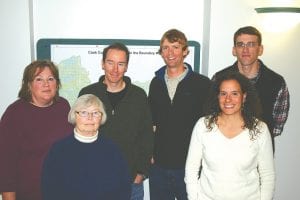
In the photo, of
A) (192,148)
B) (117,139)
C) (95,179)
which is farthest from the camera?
(117,139)

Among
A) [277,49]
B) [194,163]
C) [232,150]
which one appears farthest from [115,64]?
[277,49]

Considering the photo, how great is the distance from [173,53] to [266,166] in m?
0.99

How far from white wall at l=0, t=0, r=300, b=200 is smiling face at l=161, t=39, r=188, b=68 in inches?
26.2

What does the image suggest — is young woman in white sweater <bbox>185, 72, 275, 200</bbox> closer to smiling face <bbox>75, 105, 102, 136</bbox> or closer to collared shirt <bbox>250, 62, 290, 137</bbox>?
collared shirt <bbox>250, 62, 290, 137</bbox>

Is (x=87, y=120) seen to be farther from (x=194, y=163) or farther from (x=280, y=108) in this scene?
(x=280, y=108)

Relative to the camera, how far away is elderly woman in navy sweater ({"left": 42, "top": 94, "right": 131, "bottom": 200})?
1.72 metres

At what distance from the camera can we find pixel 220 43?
9.10 feet

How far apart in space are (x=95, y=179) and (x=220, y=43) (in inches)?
67.3

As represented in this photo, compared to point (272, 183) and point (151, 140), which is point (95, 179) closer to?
point (151, 140)

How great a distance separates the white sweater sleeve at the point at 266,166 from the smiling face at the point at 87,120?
3.24ft

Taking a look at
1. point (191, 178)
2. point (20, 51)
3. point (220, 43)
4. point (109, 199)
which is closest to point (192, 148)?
point (191, 178)

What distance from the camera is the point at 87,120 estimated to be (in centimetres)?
176

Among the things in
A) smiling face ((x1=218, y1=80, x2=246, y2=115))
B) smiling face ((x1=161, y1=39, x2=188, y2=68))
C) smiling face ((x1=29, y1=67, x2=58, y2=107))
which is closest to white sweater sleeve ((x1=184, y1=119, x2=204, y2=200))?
smiling face ((x1=218, y1=80, x2=246, y2=115))

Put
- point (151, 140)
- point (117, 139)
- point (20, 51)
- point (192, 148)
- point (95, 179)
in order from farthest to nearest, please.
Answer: point (20, 51), point (151, 140), point (117, 139), point (192, 148), point (95, 179)
